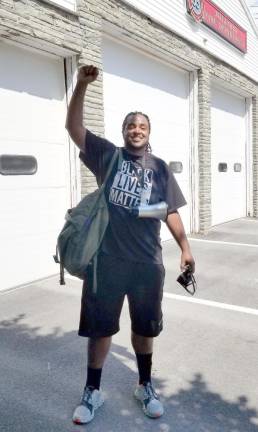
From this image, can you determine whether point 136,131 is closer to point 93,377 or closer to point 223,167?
point 93,377

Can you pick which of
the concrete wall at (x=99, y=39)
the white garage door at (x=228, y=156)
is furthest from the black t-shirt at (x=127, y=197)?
the white garage door at (x=228, y=156)

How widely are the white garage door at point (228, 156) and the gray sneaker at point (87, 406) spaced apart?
27.4 feet

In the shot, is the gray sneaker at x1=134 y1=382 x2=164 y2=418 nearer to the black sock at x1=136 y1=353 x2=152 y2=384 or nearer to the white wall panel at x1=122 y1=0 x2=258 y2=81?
the black sock at x1=136 y1=353 x2=152 y2=384

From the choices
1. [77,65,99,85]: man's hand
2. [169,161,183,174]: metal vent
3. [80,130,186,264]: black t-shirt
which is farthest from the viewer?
[169,161,183,174]: metal vent

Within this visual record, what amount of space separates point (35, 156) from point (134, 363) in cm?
327

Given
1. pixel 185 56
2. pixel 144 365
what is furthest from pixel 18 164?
pixel 185 56

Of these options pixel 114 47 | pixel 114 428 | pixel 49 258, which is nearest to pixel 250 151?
pixel 114 47

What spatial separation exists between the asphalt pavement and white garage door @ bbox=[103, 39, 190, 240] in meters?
3.27

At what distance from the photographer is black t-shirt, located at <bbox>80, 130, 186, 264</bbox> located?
2580 mm

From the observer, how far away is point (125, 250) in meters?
2.57

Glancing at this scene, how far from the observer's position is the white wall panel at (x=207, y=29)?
7797 mm

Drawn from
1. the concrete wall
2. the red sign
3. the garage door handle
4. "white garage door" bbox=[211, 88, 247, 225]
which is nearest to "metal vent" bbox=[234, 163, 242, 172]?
"white garage door" bbox=[211, 88, 247, 225]

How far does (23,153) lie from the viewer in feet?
17.9

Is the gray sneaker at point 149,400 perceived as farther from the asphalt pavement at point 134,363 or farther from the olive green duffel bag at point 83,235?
the olive green duffel bag at point 83,235
